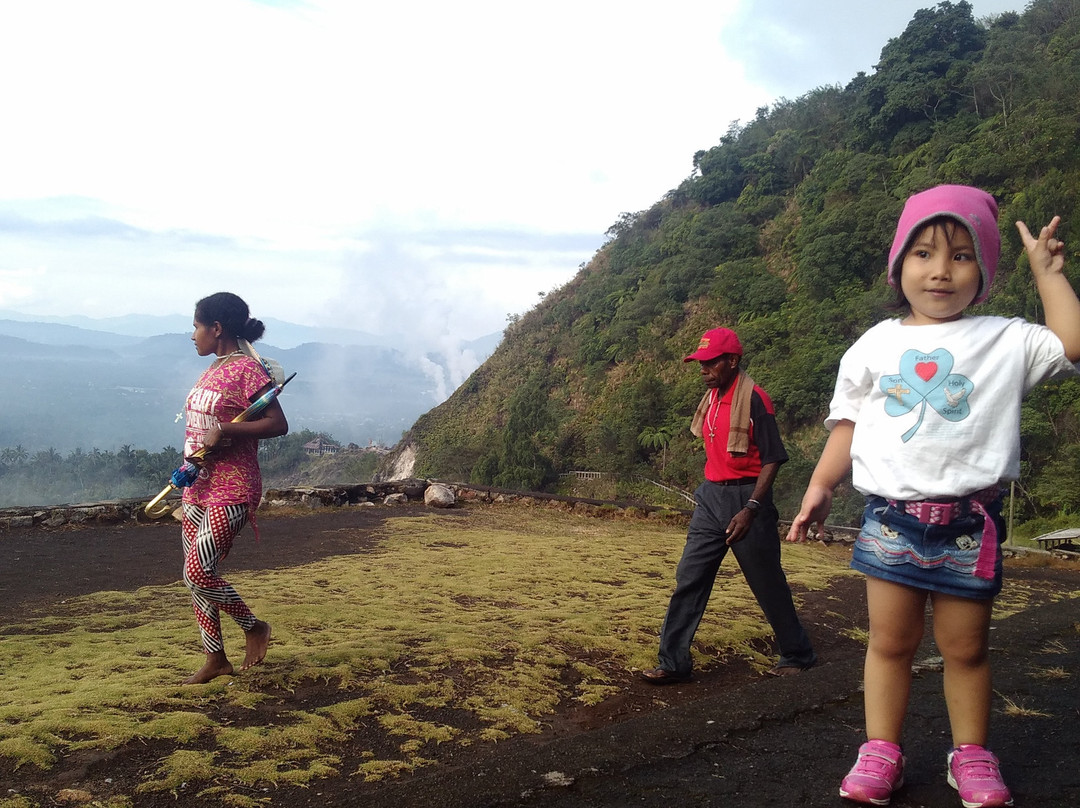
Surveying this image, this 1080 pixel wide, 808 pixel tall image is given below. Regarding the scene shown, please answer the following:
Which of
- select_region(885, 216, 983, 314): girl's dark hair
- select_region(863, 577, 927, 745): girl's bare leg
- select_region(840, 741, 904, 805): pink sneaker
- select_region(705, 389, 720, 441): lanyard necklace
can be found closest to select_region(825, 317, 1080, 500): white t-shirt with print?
select_region(885, 216, 983, 314): girl's dark hair

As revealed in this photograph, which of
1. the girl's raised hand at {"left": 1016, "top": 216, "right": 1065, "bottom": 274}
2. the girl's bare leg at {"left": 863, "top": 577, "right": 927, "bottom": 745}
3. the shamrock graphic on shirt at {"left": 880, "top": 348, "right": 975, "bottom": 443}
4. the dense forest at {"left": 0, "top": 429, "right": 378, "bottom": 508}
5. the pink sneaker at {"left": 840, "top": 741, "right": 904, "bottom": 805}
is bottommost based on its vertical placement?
the dense forest at {"left": 0, "top": 429, "right": 378, "bottom": 508}

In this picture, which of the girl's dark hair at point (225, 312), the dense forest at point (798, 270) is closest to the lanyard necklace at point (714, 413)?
the girl's dark hair at point (225, 312)

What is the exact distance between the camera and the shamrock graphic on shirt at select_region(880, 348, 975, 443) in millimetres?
2396

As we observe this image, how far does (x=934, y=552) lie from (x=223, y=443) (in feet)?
9.77

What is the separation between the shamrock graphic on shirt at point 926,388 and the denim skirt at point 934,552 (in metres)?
0.25

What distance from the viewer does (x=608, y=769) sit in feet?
8.98

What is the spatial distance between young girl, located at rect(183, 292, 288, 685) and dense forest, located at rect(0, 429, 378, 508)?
3621 centimetres

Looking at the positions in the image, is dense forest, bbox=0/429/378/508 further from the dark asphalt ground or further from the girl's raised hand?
the girl's raised hand

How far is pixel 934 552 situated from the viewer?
2412 millimetres

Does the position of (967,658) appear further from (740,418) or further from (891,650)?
(740,418)

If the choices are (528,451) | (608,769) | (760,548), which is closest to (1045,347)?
(608,769)

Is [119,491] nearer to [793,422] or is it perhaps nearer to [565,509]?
[793,422]

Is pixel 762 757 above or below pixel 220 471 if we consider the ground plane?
below

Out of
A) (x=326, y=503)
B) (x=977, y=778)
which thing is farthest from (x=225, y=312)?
(x=326, y=503)
